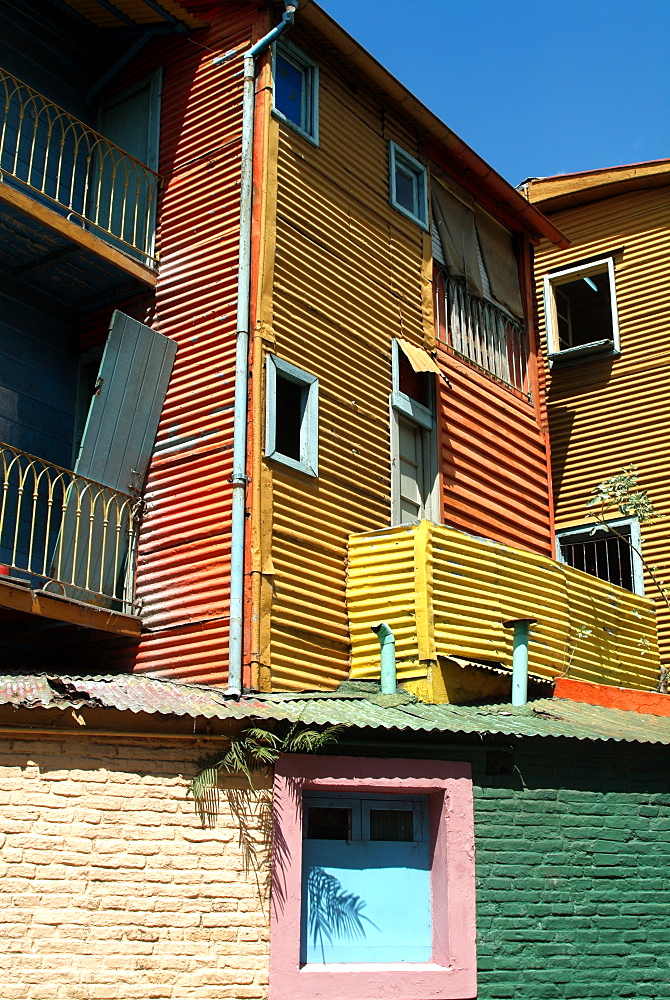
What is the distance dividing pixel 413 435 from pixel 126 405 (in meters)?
3.69

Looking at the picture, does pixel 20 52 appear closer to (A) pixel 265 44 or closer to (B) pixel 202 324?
(A) pixel 265 44

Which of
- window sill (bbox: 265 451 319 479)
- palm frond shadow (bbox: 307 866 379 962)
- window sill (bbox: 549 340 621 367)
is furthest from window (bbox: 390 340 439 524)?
palm frond shadow (bbox: 307 866 379 962)

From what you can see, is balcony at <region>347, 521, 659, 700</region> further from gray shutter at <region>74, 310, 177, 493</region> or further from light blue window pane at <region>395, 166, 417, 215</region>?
light blue window pane at <region>395, 166, 417, 215</region>

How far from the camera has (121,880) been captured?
324 inches

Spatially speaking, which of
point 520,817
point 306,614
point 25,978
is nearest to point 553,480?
point 306,614

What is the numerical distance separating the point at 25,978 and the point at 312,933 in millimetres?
2158

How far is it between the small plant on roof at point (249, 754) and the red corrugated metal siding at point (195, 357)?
1.75m

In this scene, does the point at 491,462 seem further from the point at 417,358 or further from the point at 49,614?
the point at 49,614

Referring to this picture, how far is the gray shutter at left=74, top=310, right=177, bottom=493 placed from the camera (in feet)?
38.1

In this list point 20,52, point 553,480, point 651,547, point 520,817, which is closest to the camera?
point 520,817

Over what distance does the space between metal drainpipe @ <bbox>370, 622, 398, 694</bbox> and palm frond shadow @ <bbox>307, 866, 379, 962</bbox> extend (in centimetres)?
220

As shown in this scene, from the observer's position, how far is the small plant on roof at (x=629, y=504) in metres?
14.7

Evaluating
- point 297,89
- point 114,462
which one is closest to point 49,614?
point 114,462

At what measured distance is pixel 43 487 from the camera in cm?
1208
